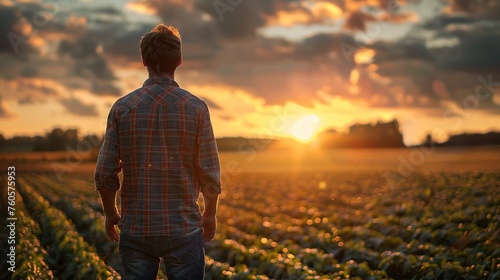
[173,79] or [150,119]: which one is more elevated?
[173,79]

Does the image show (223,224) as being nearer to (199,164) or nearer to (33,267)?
(33,267)

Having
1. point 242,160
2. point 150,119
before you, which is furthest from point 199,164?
point 242,160

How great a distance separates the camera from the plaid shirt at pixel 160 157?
3.42 m

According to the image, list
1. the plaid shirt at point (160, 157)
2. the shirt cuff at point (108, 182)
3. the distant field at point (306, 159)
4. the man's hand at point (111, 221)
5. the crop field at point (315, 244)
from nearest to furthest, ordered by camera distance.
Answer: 1. the plaid shirt at point (160, 157)
2. the shirt cuff at point (108, 182)
3. the man's hand at point (111, 221)
4. the crop field at point (315, 244)
5. the distant field at point (306, 159)

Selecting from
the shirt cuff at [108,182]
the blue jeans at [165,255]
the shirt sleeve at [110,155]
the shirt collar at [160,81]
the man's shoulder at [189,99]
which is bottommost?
the blue jeans at [165,255]

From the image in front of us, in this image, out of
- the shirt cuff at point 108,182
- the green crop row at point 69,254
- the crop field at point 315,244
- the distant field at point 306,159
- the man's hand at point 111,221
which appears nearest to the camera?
the shirt cuff at point 108,182

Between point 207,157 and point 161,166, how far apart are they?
27 cm

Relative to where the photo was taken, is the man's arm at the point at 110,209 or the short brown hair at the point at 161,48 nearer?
the short brown hair at the point at 161,48

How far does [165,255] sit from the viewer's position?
3480 millimetres

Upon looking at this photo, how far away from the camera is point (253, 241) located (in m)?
11.4

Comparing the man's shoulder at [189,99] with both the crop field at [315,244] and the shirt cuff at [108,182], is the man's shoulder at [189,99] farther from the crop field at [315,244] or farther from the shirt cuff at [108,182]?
the crop field at [315,244]

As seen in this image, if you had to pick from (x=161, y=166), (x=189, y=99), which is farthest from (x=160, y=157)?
(x=189, y=99)

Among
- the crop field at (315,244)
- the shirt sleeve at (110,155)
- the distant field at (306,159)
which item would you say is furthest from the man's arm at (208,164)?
the distant field at (306,159)

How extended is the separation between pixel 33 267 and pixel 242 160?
62665 millimetres
